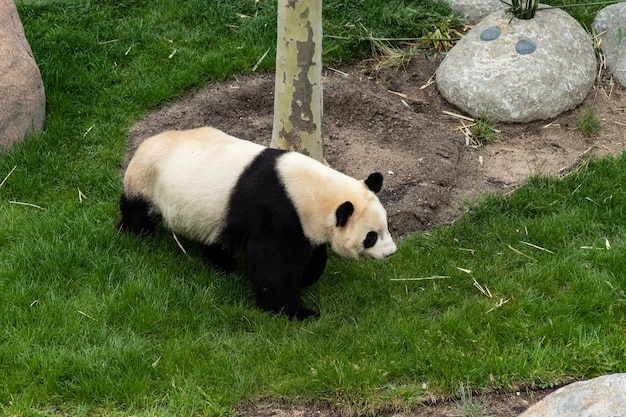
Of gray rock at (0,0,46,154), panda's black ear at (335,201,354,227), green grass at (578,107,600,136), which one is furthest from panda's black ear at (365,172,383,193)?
gray rock at (0,0,46,154)

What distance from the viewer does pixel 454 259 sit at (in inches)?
208

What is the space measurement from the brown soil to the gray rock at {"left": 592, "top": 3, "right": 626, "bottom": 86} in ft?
0.36

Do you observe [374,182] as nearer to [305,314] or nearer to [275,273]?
[275,273]

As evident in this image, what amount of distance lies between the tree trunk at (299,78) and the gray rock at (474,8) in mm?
2863

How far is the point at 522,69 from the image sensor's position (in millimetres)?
6680

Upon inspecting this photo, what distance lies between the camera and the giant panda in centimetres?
456

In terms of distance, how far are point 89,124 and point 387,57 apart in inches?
109

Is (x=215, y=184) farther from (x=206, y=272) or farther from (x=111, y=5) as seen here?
(x=111, y=5)

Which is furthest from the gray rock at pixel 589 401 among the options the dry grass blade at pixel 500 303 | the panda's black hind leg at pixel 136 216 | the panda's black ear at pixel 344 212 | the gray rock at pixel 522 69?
the gray rock at pixel 522 69

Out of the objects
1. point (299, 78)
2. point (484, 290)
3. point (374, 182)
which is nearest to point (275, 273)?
point (374, 182)

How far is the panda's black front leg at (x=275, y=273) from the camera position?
180 inches

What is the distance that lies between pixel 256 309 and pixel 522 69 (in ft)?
10.8

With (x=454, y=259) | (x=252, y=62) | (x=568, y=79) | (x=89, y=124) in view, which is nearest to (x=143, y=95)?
(x=89, y=124)

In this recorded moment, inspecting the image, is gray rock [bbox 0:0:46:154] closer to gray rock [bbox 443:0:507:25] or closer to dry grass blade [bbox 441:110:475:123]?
dry grass blade [bbox 441:110:475:123]
